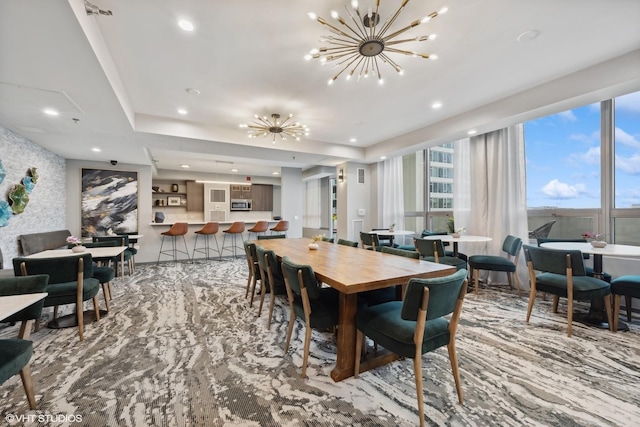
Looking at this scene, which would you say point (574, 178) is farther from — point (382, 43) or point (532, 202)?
point (382, 43)

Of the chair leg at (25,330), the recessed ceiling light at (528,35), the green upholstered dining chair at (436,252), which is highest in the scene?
the recessed ceiling light at (528,35)

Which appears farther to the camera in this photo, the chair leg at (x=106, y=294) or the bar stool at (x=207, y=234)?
the bar stool at (x=207, y=234)

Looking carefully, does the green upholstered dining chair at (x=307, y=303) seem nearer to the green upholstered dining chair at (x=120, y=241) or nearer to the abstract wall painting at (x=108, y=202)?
the green upholstered dining chair at (x=120, y=241)

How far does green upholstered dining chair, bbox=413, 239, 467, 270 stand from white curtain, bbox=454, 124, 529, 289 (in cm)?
112

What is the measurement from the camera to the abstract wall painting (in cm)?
599

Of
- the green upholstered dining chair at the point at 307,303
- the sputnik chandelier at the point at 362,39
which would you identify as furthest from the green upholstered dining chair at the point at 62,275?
the sputnik chandelier at the point at 362,39

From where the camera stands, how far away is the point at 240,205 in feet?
30.9

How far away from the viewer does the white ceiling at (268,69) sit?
2076mm

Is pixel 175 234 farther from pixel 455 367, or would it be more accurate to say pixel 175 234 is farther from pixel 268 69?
pixel 455 367

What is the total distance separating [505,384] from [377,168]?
5.52 m

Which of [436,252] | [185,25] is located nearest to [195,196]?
[185,25]

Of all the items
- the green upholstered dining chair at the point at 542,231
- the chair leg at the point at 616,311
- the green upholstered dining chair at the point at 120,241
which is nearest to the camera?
the chair leg at the point at 616,311

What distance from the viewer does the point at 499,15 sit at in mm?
2176

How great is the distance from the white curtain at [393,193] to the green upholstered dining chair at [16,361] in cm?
618
